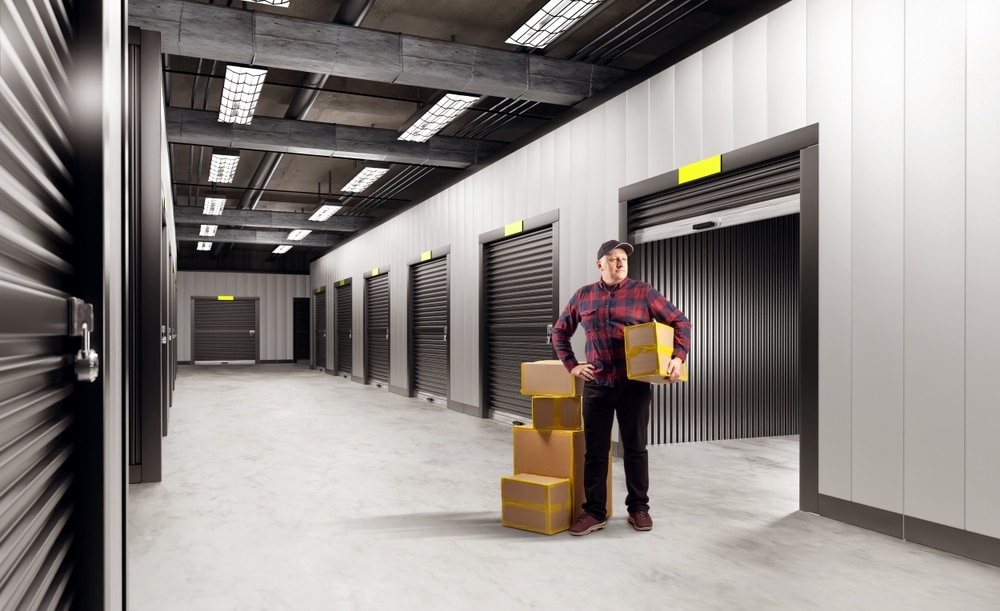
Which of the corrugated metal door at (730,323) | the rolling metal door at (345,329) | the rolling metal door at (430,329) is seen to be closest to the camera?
the corrugated metal door at (730,323)

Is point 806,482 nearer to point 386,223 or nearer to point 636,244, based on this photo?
point 636,244

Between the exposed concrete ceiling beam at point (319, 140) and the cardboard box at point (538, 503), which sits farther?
the exposed concrete ceiling beam at point (319, 140)

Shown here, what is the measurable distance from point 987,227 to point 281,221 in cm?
1277

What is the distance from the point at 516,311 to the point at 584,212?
1778 millimetres

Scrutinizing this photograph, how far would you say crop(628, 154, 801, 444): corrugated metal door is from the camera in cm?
627

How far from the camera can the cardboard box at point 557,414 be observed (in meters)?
3.99

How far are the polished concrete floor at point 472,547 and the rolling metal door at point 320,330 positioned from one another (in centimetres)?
1241

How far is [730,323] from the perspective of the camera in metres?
6.67

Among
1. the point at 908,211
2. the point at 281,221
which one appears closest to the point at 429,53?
the point at 908,211

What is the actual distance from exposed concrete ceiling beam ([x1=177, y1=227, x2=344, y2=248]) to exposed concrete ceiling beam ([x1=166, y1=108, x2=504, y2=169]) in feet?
26.2

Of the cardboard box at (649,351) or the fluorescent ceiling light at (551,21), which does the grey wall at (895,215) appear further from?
the cardboard box at (649,351)

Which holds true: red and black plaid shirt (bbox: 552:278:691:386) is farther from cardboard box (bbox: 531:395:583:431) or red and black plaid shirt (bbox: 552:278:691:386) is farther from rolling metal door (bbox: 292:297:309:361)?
rolling metal door (bbox: 292:297:309:361)

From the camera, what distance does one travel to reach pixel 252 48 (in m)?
5.42

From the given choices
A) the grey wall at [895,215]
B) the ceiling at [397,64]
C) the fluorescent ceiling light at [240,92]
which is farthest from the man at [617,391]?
the fluorescent ceiling light at [240,92]
